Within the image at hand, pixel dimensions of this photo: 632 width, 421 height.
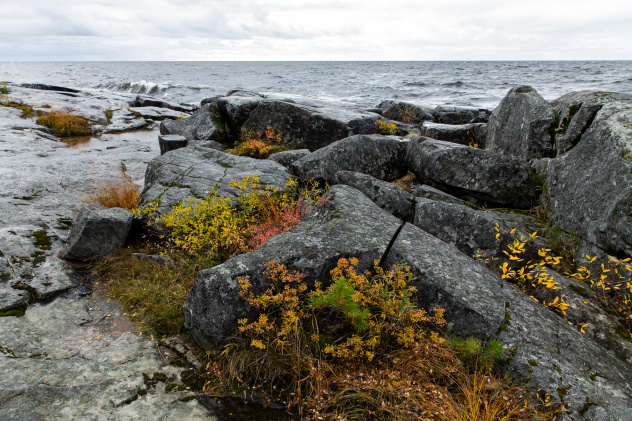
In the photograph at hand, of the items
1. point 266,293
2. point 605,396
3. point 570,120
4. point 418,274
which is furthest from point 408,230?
point 570,120

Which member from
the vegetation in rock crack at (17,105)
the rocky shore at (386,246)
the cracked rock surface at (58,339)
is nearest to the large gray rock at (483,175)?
the rocky shore at (386,246)

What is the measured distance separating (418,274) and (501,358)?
1115mm

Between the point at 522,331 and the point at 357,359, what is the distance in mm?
1740

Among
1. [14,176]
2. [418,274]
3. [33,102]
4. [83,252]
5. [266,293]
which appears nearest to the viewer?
[266,293]

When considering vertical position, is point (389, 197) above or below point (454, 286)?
above

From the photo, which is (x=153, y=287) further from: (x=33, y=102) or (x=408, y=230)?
(x=33, y=102)

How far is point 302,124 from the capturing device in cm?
1115

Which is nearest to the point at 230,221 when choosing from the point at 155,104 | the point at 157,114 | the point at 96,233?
the point at 96,233

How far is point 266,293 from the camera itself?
3.66 metres

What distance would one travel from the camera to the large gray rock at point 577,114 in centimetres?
556

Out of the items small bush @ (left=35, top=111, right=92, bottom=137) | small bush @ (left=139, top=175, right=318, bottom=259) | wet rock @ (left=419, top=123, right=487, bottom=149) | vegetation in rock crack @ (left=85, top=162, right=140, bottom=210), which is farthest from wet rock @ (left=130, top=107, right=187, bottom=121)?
small bush @ (left=139, top=175, right=318, bottom=259)

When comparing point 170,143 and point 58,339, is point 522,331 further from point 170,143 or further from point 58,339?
point 170,143

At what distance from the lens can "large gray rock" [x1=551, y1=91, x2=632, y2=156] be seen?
5562mm

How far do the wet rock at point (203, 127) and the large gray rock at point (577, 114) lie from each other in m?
9.81
